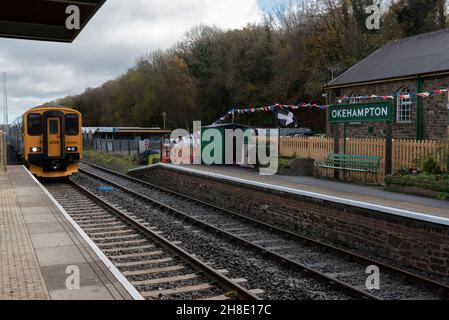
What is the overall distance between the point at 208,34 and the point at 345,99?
3841 centimetres

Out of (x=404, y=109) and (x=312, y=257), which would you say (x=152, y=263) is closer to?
(x=312, y=257)

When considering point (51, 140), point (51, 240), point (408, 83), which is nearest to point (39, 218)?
point (51, 240)

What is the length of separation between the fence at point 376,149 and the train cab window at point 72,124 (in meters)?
8.85

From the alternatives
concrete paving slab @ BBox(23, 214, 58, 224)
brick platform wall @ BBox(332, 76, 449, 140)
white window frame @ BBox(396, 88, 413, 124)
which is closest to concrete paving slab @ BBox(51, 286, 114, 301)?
concrete paving slab @ BBox(23, 214, 58, 224)

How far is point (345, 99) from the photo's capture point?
24797mm

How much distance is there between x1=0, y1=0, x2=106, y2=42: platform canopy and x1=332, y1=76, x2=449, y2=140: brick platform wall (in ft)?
46.0

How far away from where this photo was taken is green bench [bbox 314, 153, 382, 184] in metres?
14.3

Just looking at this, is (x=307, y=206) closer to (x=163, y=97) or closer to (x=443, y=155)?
(x=443, y=155)

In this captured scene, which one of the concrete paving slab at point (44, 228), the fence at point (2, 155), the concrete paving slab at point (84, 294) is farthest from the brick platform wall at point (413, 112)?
the fence at point (2, 155)

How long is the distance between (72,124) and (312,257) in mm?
13779

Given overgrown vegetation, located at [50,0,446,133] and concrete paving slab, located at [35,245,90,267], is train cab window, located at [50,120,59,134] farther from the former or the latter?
overgrown vegetation, located at [50,0,446,133]

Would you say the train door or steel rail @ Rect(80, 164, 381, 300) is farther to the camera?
the train door

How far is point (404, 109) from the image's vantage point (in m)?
22.2

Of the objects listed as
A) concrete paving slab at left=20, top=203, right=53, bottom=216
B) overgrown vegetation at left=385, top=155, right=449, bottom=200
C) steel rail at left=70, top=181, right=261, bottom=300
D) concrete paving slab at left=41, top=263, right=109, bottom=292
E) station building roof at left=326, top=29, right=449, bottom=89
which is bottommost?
steel rail at left=70, top=181, right=261, bottom=300
